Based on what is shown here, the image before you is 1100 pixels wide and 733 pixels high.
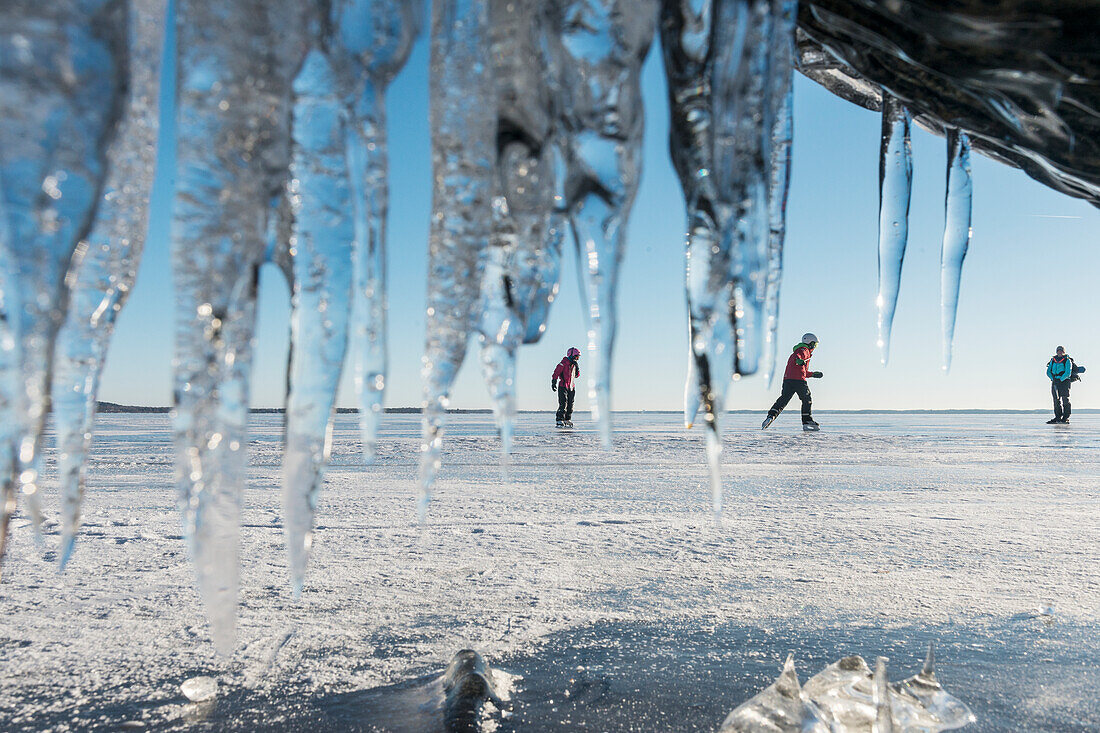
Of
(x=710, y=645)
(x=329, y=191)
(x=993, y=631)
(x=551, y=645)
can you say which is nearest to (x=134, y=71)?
(x=329, y=191)

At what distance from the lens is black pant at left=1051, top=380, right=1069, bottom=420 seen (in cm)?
1438

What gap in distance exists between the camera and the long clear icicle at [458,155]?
114cm

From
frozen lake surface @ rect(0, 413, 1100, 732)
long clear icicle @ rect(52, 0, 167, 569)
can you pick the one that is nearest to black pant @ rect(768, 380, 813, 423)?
frozen lake surface @ rect(0, 413, 1100, 732)

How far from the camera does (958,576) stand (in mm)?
2402

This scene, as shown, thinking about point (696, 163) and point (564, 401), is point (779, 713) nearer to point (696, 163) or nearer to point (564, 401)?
point (696, 163)

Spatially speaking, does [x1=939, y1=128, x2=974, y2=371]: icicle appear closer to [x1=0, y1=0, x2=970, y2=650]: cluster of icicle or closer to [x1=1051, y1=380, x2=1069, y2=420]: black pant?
[x1=0, y1=0, x2=970, y2=650]: cluster of icicle

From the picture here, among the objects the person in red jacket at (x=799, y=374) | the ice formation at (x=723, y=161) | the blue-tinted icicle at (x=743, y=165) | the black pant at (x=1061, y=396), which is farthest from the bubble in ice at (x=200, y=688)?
the black pant at (x=1061, y=396)

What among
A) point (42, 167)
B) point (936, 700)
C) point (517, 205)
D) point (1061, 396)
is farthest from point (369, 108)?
point (1061, 396)

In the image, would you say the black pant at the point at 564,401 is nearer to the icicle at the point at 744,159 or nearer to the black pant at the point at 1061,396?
the black pant at the point at 1061,396

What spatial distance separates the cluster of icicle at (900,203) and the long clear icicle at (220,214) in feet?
5.62

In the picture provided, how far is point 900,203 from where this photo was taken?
75.2 inches

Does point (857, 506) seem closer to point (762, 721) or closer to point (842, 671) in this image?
point (842, 671)

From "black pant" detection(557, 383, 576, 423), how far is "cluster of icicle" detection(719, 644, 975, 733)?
12.2 m

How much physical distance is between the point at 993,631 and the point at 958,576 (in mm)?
622
